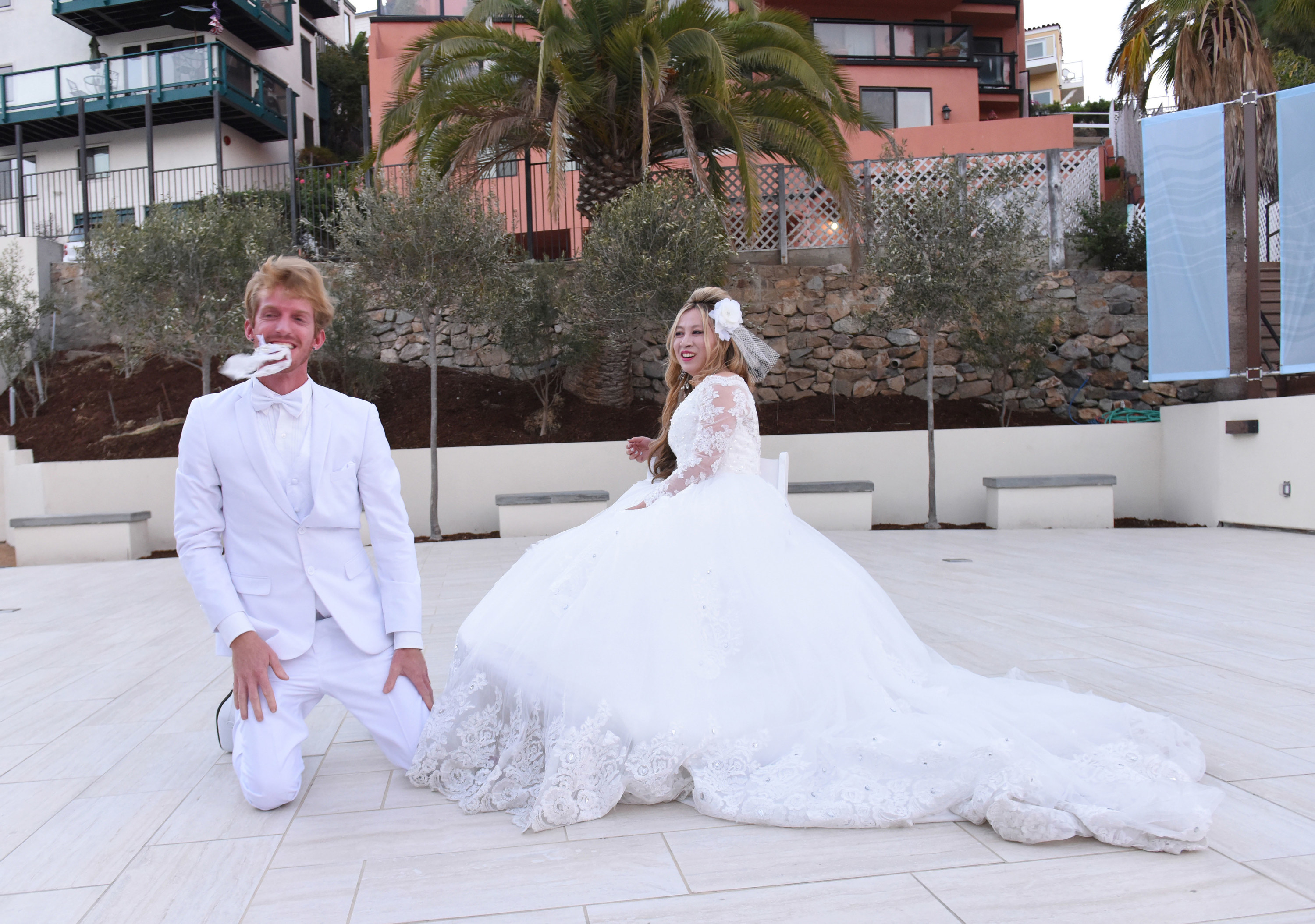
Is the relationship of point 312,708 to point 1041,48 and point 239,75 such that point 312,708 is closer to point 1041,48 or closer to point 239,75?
point 239,75

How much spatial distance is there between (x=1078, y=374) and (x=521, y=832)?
46.6 ft

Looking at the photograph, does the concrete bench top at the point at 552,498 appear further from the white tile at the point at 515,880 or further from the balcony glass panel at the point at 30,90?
the balcony glass panel at the point at 30,90

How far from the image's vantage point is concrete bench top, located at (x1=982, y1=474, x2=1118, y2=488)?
11.3 metres

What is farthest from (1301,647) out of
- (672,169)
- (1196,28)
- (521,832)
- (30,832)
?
(1196,28)

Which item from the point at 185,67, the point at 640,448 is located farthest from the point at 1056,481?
the point at 185,67

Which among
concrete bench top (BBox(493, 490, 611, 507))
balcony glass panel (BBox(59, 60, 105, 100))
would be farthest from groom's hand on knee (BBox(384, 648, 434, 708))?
balcony glass panel (BBox(59, 60, 105, 100))

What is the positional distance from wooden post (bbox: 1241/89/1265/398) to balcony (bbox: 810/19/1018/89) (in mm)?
11902

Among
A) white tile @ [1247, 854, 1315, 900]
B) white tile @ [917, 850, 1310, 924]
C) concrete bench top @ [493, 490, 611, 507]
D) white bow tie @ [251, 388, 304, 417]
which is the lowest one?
white tile @ [1247, 854, 1315, 900]

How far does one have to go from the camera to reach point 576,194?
16.3m

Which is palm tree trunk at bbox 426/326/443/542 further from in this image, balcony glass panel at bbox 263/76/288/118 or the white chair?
balcony glass panel at bbox 263/76/288/118

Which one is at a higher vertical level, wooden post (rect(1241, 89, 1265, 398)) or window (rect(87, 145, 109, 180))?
window (rect(87, 145, 109, 180))

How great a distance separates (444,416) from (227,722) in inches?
433

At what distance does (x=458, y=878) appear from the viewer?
7.89 feet

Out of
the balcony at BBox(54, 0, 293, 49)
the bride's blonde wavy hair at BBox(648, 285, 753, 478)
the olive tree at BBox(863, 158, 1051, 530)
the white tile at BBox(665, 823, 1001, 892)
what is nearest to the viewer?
the white tile at BBox(665, 823, 1001, 892)
